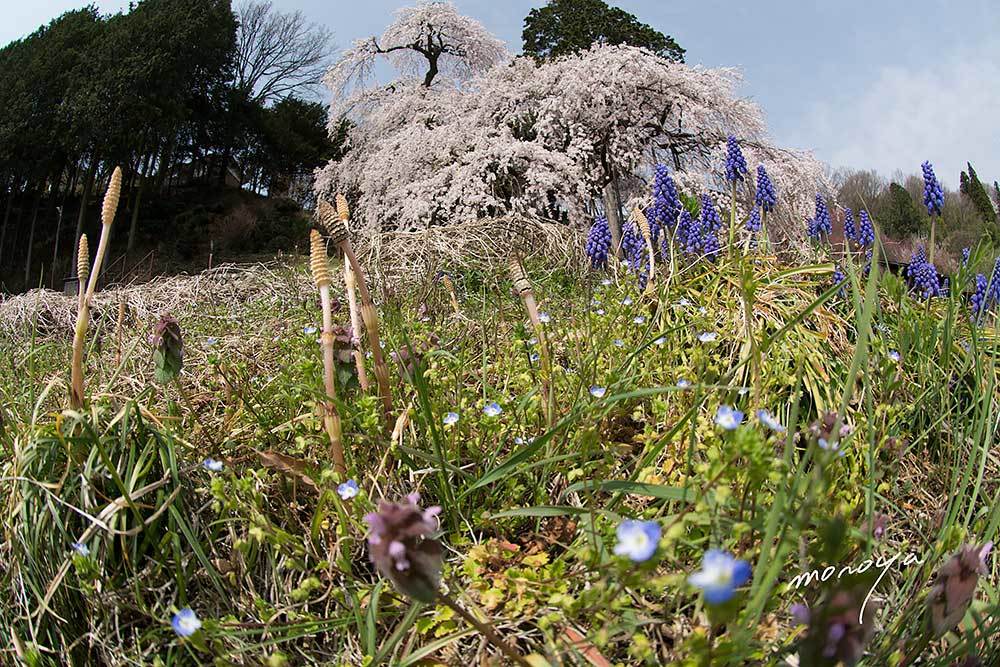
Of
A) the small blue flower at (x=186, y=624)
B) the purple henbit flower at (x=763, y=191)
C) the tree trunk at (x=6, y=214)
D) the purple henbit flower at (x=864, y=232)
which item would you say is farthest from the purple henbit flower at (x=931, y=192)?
the tree trunk at (x=6, y=214)

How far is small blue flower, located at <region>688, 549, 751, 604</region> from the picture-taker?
486mm

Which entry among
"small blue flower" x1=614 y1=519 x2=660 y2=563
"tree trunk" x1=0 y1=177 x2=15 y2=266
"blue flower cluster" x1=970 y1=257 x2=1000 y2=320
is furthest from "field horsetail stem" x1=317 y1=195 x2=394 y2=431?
"tree trunk" x1=0 y1=177 x2=15 y2=266

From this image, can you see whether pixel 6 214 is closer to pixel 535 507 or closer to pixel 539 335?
pixel 539 335

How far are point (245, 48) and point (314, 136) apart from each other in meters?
4.54

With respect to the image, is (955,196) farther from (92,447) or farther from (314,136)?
(92,447)

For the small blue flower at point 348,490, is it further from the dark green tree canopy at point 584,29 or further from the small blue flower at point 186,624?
the dark green tree canopy at point 584,29

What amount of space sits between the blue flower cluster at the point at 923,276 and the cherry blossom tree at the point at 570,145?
7.62 metres

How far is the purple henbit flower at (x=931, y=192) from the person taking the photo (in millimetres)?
2527

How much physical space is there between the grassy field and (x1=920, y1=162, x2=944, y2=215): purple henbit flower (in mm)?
963

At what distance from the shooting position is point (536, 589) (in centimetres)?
105

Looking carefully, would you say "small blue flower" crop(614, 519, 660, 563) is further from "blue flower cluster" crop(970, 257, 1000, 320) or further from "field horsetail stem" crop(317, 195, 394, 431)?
"blue flower cluster" crop(970, 257, 1000, 320)

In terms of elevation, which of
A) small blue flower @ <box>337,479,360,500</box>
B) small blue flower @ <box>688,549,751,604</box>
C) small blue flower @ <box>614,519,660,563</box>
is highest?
small blue flower @ <box>688,549,751,604</box>

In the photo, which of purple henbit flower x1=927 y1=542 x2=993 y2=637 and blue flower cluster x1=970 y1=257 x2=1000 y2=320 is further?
blue flower cluster x1=970 y1=257 x2=1000 y2=320

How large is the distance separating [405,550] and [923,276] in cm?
260
